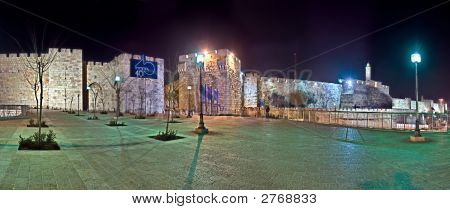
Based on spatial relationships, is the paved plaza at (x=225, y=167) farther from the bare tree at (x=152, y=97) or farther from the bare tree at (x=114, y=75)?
the bare tree at (x=152, y=97)

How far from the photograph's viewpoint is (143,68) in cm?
3969

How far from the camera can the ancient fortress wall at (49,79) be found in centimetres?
3866

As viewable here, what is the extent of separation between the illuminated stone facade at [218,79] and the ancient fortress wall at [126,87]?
15.1 ft

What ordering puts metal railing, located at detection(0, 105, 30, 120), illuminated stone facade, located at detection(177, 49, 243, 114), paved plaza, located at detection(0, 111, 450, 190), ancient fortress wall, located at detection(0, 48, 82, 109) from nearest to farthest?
paved plaza, located at detection(0, 111, 450, 190)
metal railing, located at detection(0, 105, 30, 120)
illuminated stone facade, located at detection(177, 49, 243, 114)
ancient fortress wall, located at detection(0, 48, 82, 109)

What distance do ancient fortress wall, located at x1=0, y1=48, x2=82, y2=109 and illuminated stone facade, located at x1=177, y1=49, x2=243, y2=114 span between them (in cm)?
1532

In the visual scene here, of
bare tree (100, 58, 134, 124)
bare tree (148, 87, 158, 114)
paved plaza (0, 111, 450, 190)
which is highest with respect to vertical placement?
bare tree (100, 58, 134, 124)

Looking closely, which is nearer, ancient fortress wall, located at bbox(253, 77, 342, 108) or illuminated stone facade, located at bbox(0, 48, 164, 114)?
illuminated stone facade, located at bbox(0, 48, 164, 114)

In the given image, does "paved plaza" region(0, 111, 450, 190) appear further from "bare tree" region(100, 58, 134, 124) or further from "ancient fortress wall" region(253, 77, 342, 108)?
"ancient fortress wall" region(253, 77, 342, 108)

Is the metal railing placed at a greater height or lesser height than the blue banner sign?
lesser

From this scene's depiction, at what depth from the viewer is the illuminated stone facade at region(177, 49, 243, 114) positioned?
36.2 meters

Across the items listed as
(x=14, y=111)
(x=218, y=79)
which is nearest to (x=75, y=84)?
(x=14, y=111)

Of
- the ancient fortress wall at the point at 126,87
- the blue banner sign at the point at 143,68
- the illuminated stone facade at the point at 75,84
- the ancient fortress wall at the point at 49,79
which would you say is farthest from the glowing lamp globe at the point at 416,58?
the ancient fortress wall at the point at 49,79

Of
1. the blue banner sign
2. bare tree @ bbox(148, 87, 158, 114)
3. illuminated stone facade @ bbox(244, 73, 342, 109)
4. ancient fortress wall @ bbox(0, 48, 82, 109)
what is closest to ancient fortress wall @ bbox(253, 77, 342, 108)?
illuminated stone facade @ bbox(244, 73, 342, 109)
